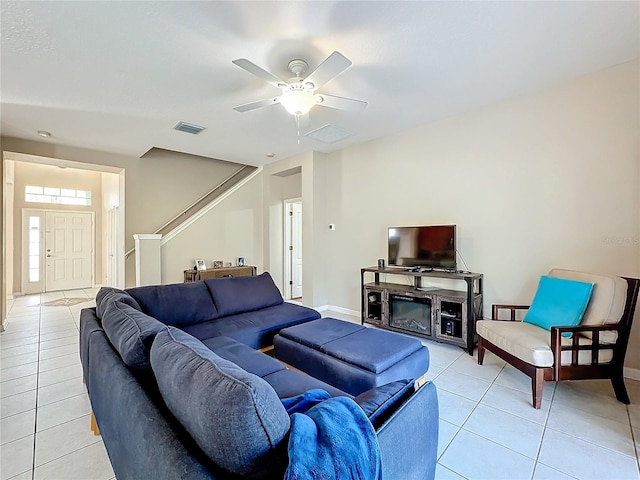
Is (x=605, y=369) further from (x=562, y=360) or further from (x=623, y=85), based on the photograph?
(x=623, y=85)

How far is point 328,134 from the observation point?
4.05 meters

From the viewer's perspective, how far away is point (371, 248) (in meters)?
4.49

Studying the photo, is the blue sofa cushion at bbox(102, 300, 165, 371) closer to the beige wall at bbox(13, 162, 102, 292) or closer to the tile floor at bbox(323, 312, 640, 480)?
the tile floor at bbox(323, 312, 640, 480)

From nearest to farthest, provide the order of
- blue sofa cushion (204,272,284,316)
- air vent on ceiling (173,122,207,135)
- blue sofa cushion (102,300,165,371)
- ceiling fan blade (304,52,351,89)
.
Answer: blue sofa cushion (102,300,165,371) → ceiling fan blade (304,52,351,89) → blue sofa cushion (204,272,284,316) → air vent on ceiling (173,122,207,135)

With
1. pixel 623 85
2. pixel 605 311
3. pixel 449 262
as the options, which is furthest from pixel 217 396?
pixel 623 85

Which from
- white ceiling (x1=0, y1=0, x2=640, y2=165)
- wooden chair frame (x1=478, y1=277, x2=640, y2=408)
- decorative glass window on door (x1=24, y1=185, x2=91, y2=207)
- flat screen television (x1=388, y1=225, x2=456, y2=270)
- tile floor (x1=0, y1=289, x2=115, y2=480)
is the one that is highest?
white ceiling (x1=0, y1=0, x2=640, y2=165)

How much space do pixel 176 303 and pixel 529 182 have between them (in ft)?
12.2

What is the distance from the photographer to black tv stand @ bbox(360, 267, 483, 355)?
3.16m

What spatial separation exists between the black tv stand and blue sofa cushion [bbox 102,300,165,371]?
9.31 ft

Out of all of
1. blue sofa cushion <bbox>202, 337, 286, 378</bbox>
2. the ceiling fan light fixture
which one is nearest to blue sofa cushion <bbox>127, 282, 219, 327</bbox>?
blue sofa cushion <bbox>202, 337, 286, 378</bbox>

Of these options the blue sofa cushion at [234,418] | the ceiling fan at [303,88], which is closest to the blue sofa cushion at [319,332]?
the blue sofa cushion at [234,418]

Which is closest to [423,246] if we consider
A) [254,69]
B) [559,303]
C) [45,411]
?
[559,303]

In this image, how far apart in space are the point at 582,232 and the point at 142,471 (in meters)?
3.59

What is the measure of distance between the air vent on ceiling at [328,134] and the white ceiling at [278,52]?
0.91ft
